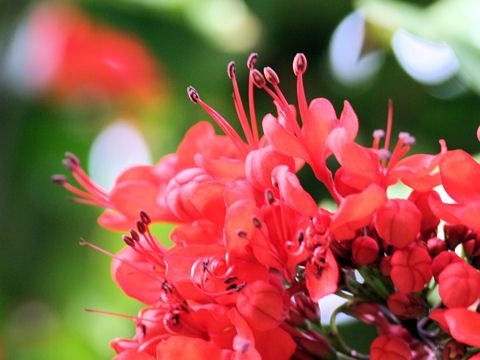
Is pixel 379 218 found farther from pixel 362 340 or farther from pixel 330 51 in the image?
pixel 330 51

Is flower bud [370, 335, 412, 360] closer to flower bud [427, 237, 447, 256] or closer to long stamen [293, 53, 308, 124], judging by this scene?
flower bud [427, 237, 447, 256]

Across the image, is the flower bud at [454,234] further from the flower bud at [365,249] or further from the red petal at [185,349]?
the red petal at [185,349]

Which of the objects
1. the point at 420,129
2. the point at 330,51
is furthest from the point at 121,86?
the point at 420,129

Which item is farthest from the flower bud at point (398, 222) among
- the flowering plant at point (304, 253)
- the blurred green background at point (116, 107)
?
the blurred green background at point (116, 107)

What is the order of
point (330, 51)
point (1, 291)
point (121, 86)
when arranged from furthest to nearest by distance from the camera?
point (121, 86), point (1, 291), point (330, 51)

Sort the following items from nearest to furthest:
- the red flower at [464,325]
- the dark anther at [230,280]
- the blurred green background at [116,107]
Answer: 1. the red flower at [464,325]
2. the dark anther at [230,280]
3. the blurred green background at [116,107]

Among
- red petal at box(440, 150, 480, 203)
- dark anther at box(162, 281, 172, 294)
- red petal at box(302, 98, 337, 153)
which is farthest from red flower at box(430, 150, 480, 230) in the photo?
dark anther at box(162, 281, 172, 294)

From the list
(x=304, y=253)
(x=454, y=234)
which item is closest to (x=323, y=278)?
(x=304, y=253)
